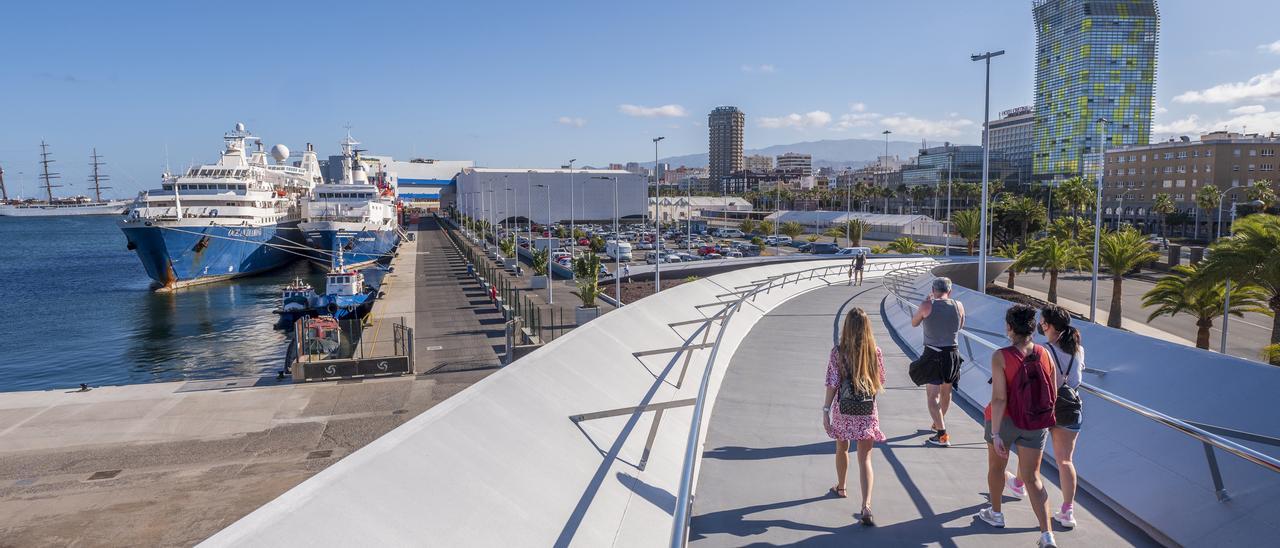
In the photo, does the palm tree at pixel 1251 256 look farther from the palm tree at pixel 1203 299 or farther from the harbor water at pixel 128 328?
the harbor water at pixel 128 328

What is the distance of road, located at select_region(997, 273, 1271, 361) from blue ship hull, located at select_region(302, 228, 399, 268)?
57032 millimetres

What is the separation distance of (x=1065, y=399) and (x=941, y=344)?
1.80m

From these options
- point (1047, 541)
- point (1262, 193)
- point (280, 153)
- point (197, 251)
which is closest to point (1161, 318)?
point (1262, 193)

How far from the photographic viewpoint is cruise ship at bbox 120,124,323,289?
197ft

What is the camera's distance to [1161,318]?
39.2 metres

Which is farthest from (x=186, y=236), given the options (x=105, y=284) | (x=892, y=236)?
(x=892, y=236)

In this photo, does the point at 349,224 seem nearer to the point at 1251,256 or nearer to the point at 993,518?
the point at 1251,256

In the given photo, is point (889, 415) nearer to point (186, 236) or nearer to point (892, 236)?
point (186, 236)

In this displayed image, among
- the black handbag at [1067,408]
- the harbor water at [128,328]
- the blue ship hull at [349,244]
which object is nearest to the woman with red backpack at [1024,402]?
the black handbag at [1067,408]

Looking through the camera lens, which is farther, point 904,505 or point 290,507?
point 904,505

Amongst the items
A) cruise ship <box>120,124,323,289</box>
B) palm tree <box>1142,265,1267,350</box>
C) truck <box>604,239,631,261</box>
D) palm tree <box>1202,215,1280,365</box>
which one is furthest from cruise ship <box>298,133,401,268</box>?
palm tree <box>1202,215,1280,365</box>

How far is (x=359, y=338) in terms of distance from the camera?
864 inches

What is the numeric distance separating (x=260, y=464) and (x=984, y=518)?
560 inches

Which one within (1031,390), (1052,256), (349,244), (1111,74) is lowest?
(349,244)
